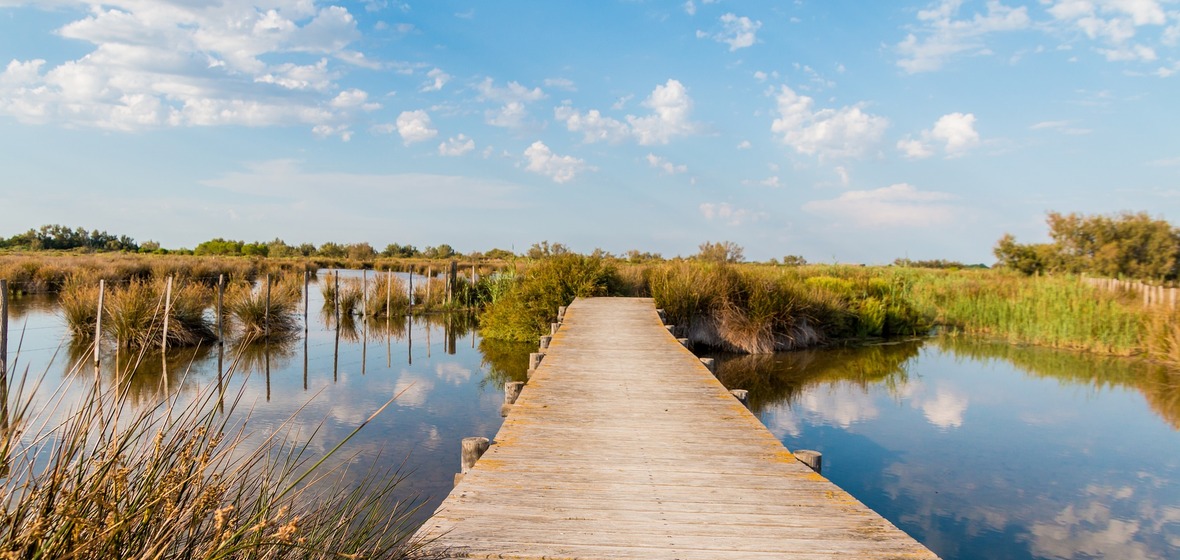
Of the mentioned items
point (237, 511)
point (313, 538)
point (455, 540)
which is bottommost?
point (455, 540)

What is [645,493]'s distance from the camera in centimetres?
349

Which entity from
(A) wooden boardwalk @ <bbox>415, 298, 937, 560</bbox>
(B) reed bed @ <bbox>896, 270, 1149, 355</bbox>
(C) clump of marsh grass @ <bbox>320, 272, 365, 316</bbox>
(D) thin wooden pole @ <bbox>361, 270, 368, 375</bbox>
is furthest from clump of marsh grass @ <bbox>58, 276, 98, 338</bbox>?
(B) reed bed @ <bbox>896, 270, 1149, 355</bbox>

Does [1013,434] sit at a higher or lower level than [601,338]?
lower

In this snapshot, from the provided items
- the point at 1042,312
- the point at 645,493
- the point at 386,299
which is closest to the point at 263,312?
the point at 386,299

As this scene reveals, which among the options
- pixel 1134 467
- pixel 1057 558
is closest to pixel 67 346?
pixel 1057 558

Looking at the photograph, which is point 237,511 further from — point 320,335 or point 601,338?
point 320,335

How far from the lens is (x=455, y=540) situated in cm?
288

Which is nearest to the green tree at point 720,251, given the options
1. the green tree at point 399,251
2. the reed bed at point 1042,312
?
the reed bed at point 1042,312

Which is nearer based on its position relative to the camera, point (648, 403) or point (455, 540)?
point (455, 540)

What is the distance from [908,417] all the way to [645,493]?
21.1 feet

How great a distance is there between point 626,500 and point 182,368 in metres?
9.92

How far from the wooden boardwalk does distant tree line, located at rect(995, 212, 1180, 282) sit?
1939 cm

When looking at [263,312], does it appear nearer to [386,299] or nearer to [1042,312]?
[386,299]

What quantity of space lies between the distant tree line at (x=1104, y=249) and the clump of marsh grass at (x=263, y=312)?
20.8m
